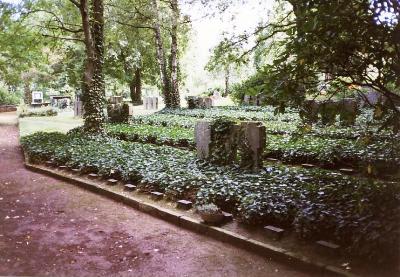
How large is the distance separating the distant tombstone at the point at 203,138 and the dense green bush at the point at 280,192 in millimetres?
281

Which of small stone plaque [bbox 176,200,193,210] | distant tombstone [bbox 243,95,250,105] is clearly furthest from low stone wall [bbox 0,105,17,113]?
small stone plaque [bbox 176,200,193,210]

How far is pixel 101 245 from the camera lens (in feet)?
19.9

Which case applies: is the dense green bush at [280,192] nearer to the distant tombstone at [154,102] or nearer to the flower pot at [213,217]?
the flower pot at [213,217]

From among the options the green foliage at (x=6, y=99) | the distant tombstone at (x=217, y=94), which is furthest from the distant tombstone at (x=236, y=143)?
the green foliage at (x=6, y=99)

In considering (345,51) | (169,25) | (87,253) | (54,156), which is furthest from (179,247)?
(169,25)

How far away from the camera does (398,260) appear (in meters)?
4.34

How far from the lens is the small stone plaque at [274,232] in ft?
18.7

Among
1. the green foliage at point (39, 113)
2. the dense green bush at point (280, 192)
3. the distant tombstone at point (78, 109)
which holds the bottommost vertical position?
the dense green bush at point (280, 192)

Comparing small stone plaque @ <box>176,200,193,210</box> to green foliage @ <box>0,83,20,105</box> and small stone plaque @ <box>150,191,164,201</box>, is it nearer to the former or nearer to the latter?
small stone plaque @ <box>150,191,164,201</box>

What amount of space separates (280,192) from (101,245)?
2.96 meters

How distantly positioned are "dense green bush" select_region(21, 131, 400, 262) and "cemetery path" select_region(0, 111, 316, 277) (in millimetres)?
759

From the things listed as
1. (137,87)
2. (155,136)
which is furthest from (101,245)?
(137,87)

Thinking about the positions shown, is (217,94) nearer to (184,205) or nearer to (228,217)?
(184,205)

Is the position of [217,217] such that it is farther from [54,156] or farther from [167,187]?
[54,156]
